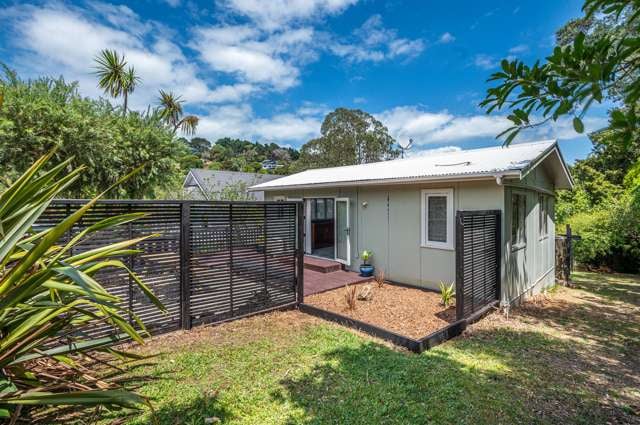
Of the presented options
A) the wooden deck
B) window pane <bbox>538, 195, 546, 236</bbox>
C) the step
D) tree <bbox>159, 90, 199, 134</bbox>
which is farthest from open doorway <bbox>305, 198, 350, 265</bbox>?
tree <bbox>159, 90, 199, 134</bbox>

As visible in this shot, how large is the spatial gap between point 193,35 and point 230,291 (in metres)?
8.80

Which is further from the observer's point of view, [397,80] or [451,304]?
[397,80]

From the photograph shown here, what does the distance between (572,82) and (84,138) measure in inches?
426

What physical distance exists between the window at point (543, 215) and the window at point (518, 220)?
1.74 meters

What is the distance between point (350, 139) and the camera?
101 feet

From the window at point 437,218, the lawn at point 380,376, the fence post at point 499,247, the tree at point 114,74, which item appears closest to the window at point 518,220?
the fence post at point 499,247

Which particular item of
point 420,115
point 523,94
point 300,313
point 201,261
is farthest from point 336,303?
point 420,115

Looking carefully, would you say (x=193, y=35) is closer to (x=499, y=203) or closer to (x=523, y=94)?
(x=499, y=203)

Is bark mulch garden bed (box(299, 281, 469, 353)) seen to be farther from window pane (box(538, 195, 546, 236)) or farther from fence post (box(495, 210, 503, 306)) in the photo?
window pane (box(538, 195, 546, 236))

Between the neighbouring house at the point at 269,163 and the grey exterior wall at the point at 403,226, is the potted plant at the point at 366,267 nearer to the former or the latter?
the grey exterior wall at the point at 403,226

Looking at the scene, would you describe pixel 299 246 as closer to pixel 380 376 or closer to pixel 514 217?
pixel 380 376

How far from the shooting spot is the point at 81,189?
9414 mm

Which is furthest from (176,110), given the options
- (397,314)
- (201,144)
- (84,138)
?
(201,144)

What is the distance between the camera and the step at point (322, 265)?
381 inches
